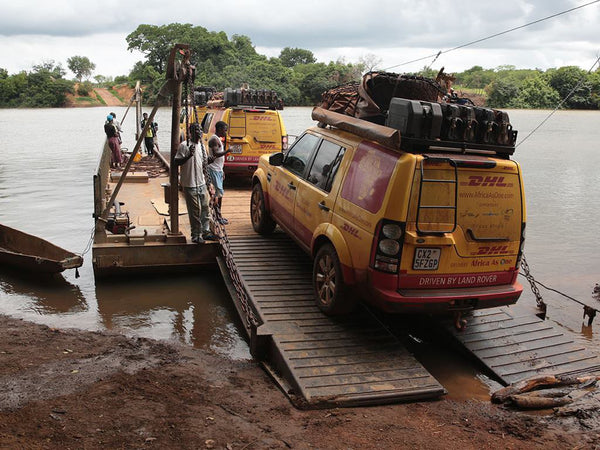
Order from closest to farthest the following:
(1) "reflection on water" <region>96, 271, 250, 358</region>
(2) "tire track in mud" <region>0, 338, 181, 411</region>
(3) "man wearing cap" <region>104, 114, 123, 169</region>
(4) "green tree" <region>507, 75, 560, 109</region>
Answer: (2) "tire track in mud" <region>0, 338, 181, 411</region>, (1) "reflection on water" <region>96, 271, 250, 358</region>, (3) "man wearing cap" <region>104, 114, 123, 169</region>, (4) "green tree" <region>507, 75, 560, 109</region>

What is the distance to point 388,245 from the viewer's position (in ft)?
16.1

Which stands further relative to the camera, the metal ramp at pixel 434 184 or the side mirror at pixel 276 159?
the side mirror at pixel 276 159

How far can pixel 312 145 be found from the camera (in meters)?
6.98

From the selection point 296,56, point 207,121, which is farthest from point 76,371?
point 296,56

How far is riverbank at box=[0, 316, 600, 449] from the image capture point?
389 centimetres

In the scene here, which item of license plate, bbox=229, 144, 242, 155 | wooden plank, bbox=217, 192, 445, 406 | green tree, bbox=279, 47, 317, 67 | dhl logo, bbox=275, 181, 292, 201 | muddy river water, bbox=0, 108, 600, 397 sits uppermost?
green tree, bbox=279, 47, 317, 67

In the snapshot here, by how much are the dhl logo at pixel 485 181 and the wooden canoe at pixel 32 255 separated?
223 inches

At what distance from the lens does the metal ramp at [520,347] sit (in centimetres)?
542

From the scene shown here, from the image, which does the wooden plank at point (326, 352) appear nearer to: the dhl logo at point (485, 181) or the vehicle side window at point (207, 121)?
the dhl logo at point (485, 181)

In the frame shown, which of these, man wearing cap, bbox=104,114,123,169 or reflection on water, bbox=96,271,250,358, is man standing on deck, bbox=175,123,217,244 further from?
man wearing cap, bbox=104,114,123,169

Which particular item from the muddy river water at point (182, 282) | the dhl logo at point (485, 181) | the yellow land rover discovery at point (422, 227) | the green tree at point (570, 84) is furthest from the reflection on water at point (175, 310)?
the green tree at point (570, 84)

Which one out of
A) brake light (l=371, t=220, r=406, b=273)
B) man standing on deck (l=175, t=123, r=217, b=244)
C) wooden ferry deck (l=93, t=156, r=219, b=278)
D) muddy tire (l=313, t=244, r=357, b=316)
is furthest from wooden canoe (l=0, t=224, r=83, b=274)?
brake light (l=371, t=220, r=406, b=273)

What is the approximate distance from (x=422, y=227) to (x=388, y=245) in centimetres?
35

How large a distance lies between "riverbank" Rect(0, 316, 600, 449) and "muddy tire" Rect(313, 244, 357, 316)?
3.36 feet
